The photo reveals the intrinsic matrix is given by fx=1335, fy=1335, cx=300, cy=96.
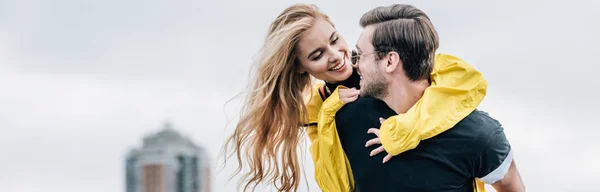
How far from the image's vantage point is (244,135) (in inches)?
291

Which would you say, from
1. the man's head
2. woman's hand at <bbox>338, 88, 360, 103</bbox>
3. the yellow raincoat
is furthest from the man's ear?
woman's hand at <bbox>338, 88, 360, 103</bbox>

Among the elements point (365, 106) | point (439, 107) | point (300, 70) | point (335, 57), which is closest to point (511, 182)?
point (439, 107)

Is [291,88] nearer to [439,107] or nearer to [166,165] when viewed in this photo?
[439,107]

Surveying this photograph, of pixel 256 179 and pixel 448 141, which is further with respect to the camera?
pixel 256 179

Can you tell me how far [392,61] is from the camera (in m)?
6.41

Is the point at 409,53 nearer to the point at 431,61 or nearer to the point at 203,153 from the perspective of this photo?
the point at 431,61

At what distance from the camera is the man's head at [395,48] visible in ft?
20.9

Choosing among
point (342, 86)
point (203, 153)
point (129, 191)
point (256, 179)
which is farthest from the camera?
point (129, 191)

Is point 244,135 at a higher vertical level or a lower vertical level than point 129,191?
higher

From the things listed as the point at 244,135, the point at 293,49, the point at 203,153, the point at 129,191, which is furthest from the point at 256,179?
the point at 129,191

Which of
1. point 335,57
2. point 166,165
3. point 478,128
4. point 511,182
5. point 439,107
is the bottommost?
point 166,165

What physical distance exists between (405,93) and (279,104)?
3.47 ft

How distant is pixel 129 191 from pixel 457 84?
9026 cm

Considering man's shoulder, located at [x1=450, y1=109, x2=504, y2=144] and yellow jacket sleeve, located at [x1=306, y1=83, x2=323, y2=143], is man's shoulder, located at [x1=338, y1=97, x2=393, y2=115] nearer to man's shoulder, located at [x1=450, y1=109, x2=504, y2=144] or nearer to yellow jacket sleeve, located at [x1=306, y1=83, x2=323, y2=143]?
man's shoulder, located at [x1=450, y1=109, x2=504, y2=144]
